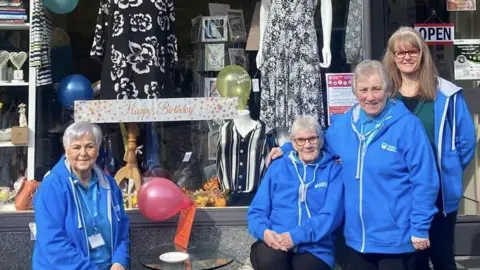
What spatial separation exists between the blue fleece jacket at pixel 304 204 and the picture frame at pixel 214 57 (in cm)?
160

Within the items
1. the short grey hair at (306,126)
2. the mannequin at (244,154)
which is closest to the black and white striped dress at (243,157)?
the mannequin at (244,154)

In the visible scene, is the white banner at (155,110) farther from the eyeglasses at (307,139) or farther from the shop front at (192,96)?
the eyeglasses at (307,139)

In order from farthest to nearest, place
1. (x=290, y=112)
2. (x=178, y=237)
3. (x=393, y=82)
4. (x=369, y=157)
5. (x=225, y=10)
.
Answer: (x=225, y=10) < (x=290, y=112) < (x=178, y=237) < (x=393, y=82) < (x=369, y=157)

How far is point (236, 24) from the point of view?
16.7 ft

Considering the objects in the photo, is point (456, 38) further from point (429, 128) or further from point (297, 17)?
point (429, 128)

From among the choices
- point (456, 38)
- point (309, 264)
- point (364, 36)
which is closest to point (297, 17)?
point (364, 36)

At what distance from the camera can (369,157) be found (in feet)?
10.7

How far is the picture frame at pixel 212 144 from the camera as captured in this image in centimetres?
483

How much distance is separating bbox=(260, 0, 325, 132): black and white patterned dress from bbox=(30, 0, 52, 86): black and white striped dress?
1.54 m

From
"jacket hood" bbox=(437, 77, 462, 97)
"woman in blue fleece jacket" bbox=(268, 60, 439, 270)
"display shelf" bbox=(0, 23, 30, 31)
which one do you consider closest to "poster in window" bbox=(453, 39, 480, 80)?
"jacket hood" bbox=(437, 77, 462, 97)

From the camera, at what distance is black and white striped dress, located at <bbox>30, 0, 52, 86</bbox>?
4695mm

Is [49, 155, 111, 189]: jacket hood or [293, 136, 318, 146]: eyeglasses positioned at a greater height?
[293, 136, 318, 146]: eyeglasses

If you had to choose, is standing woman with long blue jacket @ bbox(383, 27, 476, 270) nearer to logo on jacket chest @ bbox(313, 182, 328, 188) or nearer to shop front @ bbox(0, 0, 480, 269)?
logo on jacket chest @ bbox(313, 182, 328, 188)

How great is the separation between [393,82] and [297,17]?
1.42 m
